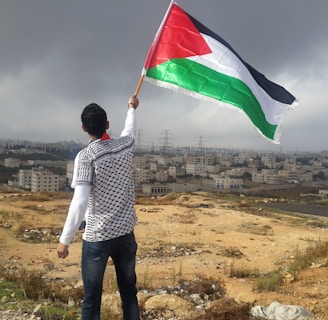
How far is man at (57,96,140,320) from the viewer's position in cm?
222

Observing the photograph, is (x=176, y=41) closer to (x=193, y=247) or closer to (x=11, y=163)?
(x=193, y=247)

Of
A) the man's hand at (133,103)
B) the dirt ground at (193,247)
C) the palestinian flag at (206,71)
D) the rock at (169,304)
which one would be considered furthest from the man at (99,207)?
the dirt ground at (193,247)

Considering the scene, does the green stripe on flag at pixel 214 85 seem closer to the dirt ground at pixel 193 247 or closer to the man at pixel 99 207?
the man at pixel 99 207

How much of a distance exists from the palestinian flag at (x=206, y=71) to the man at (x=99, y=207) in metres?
1.44

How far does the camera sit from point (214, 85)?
12.7ft

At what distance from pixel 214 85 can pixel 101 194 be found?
6.61 ft

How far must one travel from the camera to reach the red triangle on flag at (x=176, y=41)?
3.74 metres

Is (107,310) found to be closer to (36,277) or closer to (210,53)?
(36,277)

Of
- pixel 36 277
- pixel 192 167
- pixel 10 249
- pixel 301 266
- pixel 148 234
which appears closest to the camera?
pixel 36 277

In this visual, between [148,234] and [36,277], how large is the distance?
601 centimetres

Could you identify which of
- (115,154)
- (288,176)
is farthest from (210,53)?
(288,176)

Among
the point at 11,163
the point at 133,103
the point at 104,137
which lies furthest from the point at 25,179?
the point at 104,137

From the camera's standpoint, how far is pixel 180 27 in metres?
3.89

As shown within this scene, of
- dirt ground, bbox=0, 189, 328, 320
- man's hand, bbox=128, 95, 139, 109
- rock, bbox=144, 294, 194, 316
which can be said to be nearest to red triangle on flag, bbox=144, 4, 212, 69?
man's hand, bbox=128, 95, 139, 109
